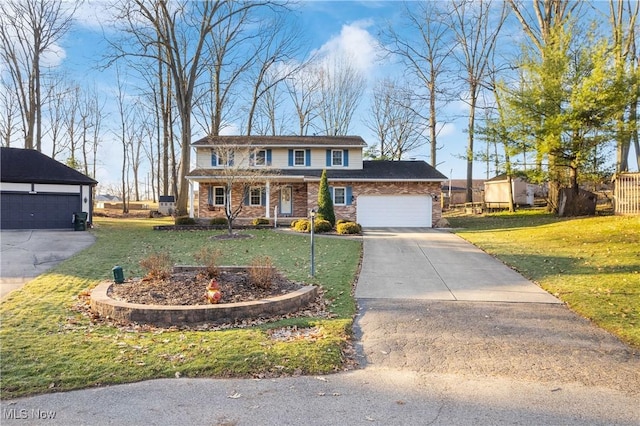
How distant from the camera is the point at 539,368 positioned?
4.27 m

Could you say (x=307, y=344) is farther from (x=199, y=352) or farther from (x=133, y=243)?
(x=133, y=243)

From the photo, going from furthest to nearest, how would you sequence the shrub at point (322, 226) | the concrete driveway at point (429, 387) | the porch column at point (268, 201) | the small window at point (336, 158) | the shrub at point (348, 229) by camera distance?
the small window at point (336, 158), the porch column at point (268, 201), the shrub at point (322, 226), the shrub at point (348, 229), the concrete driveway at point (429, 387)

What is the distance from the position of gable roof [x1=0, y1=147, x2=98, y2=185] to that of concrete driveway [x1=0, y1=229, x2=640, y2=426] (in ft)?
65.3

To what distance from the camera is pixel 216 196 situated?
23.8 m

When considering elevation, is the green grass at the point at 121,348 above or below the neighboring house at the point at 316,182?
below

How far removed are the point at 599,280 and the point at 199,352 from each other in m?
8.17

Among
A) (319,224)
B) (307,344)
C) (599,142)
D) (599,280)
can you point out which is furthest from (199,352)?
(599,142)

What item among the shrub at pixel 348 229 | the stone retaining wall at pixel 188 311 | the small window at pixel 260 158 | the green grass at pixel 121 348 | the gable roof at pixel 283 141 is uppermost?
the gable roof at pixel 283 141

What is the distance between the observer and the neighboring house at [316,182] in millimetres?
22531

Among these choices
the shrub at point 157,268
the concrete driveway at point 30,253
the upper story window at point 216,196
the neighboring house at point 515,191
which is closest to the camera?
the shrub at point 157,268

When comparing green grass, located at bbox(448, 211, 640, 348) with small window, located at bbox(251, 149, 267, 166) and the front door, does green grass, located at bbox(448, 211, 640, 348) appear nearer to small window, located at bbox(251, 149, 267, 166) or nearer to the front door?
the front door

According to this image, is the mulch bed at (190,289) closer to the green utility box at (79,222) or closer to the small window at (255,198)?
the green utility box at (79,222)

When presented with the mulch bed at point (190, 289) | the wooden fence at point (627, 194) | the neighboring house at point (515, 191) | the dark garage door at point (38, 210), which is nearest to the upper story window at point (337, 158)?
the wooden fence at point (627, 194)

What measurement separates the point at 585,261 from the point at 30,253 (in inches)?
619
